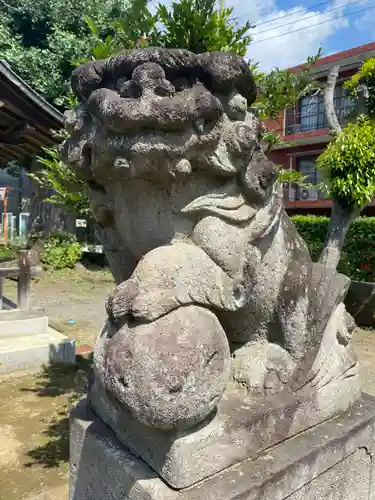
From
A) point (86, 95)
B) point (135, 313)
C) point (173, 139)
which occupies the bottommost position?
point (135, 313)

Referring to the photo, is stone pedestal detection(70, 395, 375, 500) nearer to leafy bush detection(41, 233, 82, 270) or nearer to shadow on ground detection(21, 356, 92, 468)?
shadow on ground detection(21, 356, 92, 468)

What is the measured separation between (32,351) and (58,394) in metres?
0.74

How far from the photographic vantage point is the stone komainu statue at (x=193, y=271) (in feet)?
4.04

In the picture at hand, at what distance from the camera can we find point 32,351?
14.9 ft

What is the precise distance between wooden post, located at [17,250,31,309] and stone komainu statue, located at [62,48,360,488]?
4002mm

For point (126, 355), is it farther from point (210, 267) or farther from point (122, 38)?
point (122, 38)

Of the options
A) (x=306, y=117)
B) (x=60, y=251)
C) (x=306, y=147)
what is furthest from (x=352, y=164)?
(x=306, y=117)

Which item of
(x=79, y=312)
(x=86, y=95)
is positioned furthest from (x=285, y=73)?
(x=79, y=312)

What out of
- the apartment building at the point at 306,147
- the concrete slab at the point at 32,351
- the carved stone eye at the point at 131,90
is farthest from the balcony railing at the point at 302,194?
the carved stone eye at the point at 131,90

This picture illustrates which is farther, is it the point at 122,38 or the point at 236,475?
the point at 122,38

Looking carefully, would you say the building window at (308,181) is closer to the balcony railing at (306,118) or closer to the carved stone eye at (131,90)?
the balcony railing at (306,118)

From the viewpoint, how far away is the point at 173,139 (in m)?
1.30

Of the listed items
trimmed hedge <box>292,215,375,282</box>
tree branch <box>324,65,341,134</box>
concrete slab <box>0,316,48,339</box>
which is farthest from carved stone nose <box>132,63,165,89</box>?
trimmed hedge <box>292,215,375,282</box>

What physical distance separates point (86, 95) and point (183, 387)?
974 mm
